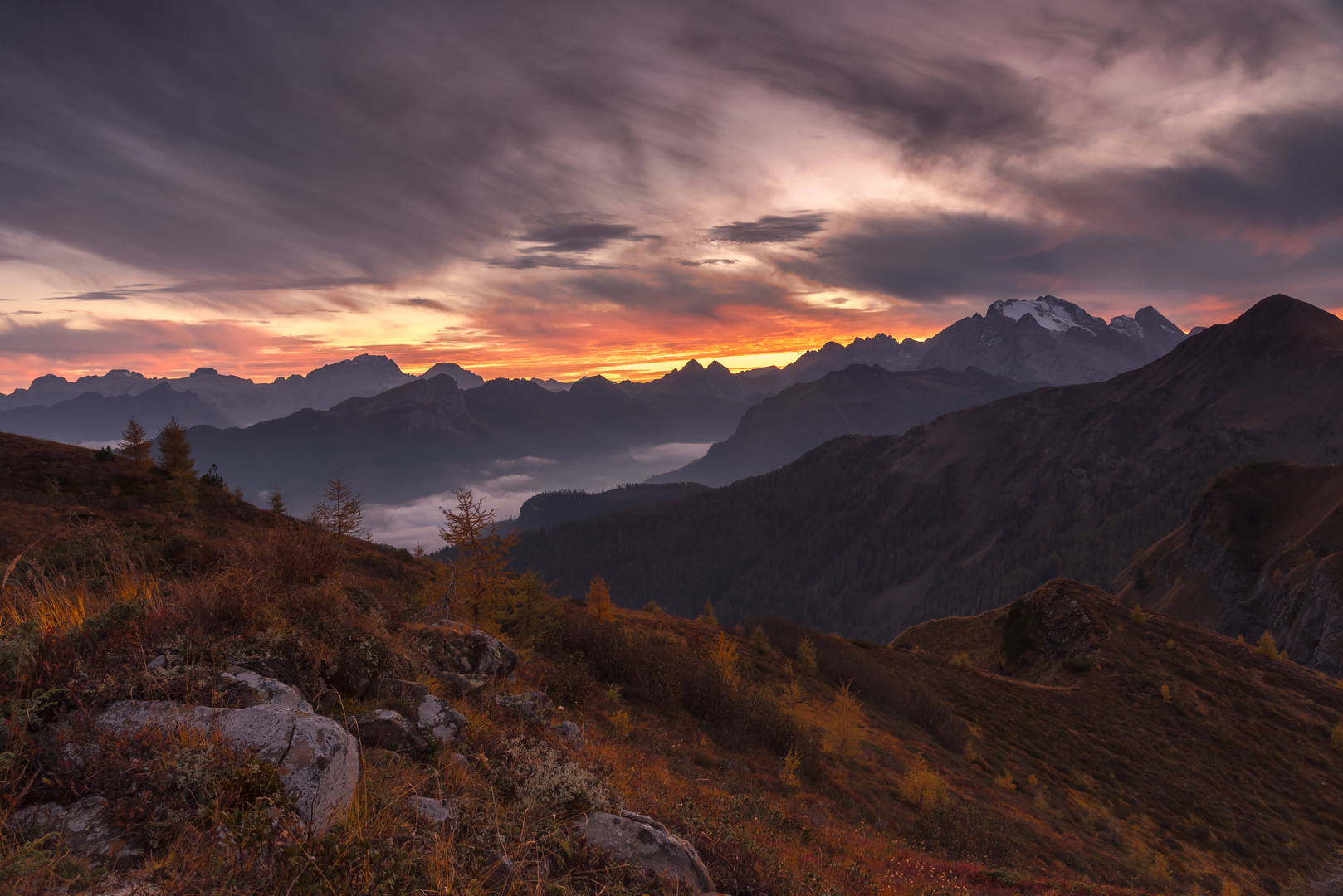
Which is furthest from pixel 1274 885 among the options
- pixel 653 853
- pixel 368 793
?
pixel 368 793

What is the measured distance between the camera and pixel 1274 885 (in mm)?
24578

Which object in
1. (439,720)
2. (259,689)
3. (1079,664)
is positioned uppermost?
(259,689)

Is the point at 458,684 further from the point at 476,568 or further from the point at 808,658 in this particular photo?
the point at 808,658

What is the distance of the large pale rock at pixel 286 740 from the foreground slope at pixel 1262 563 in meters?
141

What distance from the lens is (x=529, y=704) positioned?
9234 millimetres

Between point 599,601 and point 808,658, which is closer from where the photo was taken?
point 599,601

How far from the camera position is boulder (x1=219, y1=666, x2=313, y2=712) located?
514cm

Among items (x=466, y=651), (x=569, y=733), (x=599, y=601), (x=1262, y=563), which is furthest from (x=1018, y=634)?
(x=1262, y=563)

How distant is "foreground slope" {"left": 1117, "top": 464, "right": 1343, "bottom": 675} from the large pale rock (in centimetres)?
14110

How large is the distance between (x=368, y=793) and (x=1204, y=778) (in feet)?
157

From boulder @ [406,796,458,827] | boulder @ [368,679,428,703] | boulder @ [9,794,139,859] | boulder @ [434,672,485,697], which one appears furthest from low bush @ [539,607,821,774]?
boulder @ [9,794,139,859]

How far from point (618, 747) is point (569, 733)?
2.72 m

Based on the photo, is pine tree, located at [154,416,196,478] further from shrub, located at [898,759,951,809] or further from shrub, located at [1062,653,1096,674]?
shrub, located at [1062,653,1096,674]

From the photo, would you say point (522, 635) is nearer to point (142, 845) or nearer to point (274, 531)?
point (274, 531)
